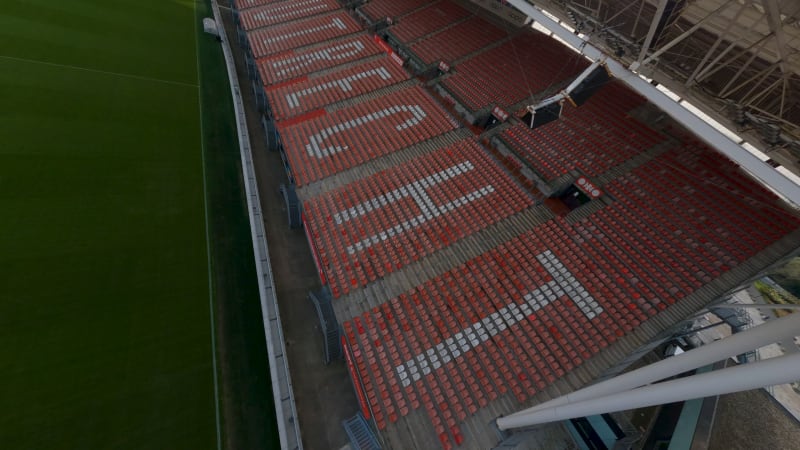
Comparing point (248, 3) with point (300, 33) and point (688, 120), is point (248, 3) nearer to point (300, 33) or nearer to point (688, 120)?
point (300, 33)

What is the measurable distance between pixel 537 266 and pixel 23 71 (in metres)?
41.3

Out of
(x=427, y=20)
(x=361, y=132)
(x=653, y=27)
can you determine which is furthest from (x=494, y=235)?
(x=427, y=20)

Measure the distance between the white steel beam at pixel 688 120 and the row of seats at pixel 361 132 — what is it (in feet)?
28.9

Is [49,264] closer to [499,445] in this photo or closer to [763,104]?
[499,445]

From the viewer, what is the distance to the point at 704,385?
7.17 metres

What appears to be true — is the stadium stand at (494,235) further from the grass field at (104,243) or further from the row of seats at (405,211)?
the grass field at (104,243)

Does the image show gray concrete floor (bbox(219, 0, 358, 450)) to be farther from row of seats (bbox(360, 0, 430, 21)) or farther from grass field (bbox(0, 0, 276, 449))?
row of seats (bbox(360, 0, 430, 21))

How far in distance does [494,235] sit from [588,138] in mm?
11551

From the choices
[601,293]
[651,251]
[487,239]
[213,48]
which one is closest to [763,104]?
[651,251]

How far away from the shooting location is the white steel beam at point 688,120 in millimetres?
12022

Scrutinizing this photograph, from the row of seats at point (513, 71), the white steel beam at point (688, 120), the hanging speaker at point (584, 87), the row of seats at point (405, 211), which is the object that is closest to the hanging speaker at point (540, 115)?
the hanging speaker at point (584, 87)

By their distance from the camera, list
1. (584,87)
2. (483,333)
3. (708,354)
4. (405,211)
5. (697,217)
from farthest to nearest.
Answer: (405,211) → (584,87) → (697,217) → (483,333) → (708,354)

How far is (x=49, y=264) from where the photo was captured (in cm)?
1728

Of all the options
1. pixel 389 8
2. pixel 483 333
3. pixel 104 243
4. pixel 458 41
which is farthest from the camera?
pixel 389 8
